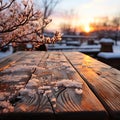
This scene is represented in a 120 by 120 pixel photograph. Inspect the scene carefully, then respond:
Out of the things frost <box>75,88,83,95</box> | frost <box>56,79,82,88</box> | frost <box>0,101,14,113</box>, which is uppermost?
frost <box>0,101,14,113</box>

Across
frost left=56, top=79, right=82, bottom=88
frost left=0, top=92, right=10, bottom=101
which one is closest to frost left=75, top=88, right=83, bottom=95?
frost left=56, top=79, right=82, bottom=88

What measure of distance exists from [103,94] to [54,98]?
33 centimetres

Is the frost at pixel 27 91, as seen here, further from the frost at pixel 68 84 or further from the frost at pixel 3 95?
the frost at pixel 68 84


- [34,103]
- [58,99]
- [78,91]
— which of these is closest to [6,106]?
[34,103]

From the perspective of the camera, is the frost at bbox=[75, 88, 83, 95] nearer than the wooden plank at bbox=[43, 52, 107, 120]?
No

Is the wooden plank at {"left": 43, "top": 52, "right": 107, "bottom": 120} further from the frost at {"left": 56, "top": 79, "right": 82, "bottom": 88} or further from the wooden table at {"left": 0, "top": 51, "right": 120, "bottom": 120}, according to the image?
the frost at {"left": 56, "top": 79, "right": 82, "bottom": 88}

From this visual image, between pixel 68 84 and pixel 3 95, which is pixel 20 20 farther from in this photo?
pixel 3 95

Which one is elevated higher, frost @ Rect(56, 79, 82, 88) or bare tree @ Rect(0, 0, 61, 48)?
bare tree @ Rect(0, 0, 61, 48)

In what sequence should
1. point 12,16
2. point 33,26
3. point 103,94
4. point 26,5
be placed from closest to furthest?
point 103,94 < point 26,5 < point 12,16 < point 33,26

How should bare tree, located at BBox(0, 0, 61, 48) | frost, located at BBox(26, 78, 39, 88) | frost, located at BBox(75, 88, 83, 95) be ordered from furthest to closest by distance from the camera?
bare tree, located at BBox(0, 0, 61, 48)
frost, located at BBox(26, 78, 39, 88)
frost, located at BBox(75, 88, 83, 95)

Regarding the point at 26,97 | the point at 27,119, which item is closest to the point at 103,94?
the point at 26,97

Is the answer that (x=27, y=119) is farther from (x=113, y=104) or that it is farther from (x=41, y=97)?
(x=113, y=104)

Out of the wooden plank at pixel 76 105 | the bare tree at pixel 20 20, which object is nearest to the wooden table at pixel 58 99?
the wooden plank at pixel 76 105

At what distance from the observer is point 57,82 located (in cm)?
189
